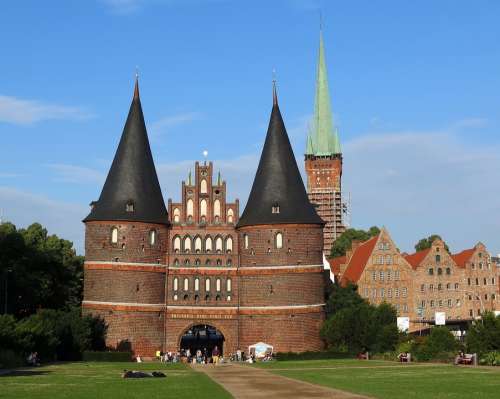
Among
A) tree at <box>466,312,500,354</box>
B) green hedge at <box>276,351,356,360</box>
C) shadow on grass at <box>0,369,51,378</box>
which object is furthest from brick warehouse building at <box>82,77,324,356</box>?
shadow on grass at <box>0,369,51,378</box>

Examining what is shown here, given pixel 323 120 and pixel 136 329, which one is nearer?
pixel 136 329

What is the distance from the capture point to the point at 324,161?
150 meters

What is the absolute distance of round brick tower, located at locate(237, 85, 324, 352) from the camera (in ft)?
217

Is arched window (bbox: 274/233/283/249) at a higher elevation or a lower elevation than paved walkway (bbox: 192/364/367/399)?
higher

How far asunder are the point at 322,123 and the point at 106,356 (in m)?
94.8

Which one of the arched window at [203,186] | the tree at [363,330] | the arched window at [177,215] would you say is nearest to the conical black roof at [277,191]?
the arched window at [203,186]

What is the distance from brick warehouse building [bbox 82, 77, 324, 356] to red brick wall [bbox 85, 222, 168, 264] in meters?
0.08

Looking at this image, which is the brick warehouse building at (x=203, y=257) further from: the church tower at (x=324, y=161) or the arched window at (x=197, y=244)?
the church tower at (x=324, y=161)

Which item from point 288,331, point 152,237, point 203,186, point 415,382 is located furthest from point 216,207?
point 415,382

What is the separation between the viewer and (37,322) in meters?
53.3

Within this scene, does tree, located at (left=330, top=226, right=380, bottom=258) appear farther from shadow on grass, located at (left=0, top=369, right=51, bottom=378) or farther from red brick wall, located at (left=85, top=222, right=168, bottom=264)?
shadow on grass, located at (left=0, top=369, right=51, bottom=378)

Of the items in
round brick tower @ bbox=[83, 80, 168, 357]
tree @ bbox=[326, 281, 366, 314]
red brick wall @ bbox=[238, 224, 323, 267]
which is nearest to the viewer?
round brick tower @ bbox=[83, 80, 168, 357]

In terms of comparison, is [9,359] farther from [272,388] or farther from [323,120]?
[323,120]

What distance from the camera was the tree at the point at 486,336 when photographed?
157 ft
